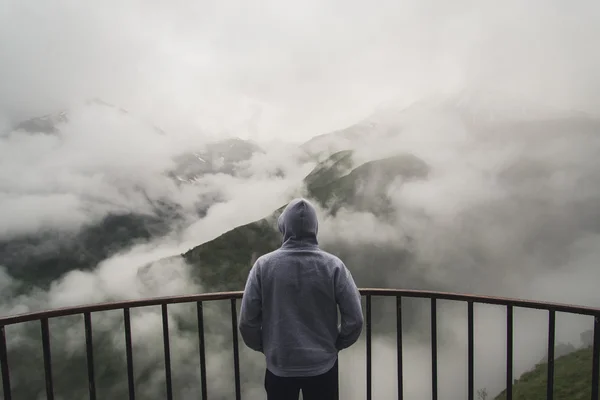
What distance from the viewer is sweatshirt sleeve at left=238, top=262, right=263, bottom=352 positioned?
207cm

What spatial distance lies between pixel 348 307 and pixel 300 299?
0.26 metres

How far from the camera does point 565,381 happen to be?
50.8m

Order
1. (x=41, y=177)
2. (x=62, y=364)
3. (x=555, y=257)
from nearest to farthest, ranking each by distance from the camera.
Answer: (x=62, y=364)
(x=555, y=257)
(x=41, y=177)

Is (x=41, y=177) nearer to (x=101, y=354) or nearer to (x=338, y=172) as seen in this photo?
(x=101, y=354)

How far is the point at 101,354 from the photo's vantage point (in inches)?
3984

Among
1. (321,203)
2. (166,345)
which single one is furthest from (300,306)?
(321,203)

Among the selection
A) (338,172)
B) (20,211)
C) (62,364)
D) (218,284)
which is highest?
(338,172)

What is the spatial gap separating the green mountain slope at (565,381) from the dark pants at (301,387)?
51786 millimetres

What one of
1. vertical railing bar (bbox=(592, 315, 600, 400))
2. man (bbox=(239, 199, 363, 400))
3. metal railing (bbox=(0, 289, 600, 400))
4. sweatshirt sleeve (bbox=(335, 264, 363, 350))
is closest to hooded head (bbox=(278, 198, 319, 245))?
man (bbox=(239, 199, 363, 400))

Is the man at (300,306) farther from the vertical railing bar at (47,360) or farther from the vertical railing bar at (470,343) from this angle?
the vertical railing bar at (47,360)

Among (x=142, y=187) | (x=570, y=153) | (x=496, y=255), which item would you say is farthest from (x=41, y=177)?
(x=570, y=153)

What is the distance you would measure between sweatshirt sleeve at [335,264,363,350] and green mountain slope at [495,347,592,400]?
5182cm

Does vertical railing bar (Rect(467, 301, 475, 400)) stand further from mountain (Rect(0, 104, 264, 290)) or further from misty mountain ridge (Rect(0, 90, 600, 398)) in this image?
mountain (Rect(0, 104, 264, 290))

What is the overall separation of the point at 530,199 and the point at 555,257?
18.0 m
